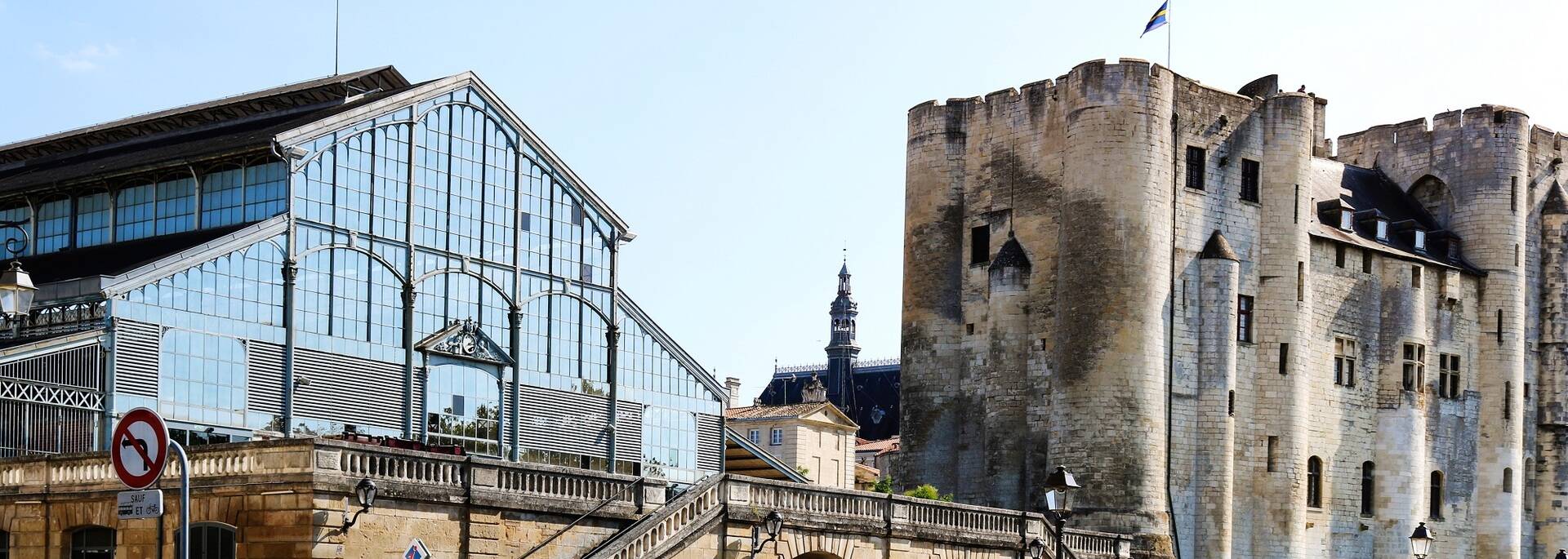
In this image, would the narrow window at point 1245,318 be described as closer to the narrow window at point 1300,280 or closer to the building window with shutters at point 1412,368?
the narrow window at point 1300,280

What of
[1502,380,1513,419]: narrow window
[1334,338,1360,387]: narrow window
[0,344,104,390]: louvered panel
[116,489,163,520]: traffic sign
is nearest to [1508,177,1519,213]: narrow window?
[1502,380,1513,419]: narrow window

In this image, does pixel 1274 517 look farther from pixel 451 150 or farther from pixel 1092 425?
pixel 451 150

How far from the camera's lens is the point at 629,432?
167 feet

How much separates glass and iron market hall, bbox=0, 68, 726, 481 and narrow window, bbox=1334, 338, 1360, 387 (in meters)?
22.8

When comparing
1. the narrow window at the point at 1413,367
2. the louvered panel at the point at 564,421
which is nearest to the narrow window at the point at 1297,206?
the narrow window at the point at 1413,367

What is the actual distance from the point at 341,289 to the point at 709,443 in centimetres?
1344

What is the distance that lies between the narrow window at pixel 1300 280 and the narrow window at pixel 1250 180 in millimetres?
2496

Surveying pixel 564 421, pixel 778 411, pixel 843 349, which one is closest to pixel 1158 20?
pixel 564 421

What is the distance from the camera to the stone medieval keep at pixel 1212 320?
58.2m

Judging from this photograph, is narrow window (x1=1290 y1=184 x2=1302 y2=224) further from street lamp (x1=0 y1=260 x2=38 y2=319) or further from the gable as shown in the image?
street lamp (x1=0 y1=260 x2=38 y2=319)

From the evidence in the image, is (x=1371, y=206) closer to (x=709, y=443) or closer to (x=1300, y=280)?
(x=1300, y=280)

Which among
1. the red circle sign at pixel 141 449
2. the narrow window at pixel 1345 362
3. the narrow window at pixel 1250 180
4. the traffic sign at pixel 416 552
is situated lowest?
the traffic sign at pixel 416 552

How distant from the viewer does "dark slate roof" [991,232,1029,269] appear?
61.0 metres

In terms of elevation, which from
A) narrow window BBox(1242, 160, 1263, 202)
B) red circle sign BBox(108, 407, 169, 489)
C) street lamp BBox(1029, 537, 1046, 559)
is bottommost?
street lamp BBox(1029, 537, 1046, 559)
